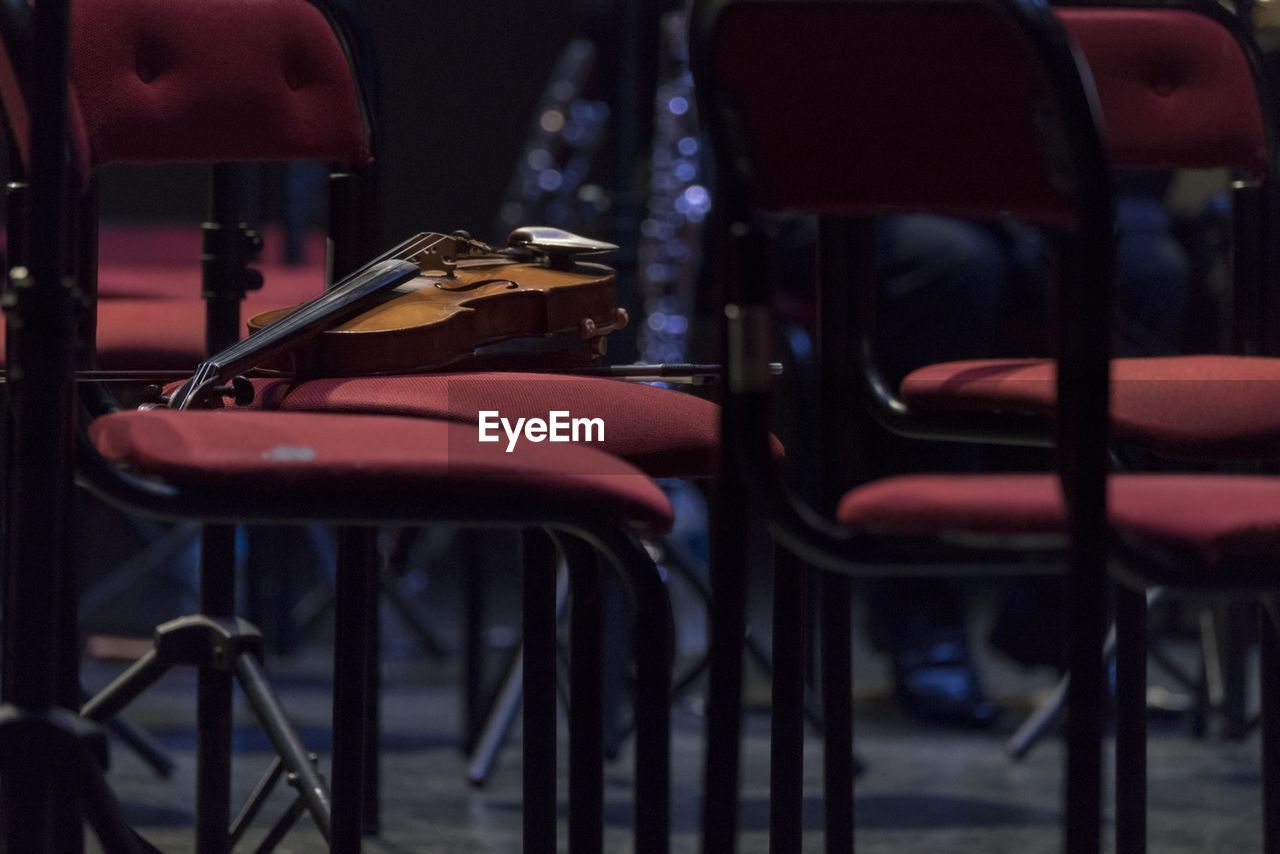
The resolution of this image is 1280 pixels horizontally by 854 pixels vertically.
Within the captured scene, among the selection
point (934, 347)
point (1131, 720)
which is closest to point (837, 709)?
point (1131, 720)

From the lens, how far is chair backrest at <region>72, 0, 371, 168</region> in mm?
1553

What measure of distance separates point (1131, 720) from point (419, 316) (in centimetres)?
68

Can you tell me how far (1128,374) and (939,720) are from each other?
1417 mm

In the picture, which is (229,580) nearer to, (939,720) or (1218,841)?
(1218,841)

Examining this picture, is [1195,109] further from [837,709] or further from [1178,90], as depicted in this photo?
[837,709]

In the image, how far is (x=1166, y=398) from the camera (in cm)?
149

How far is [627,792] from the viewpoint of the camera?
7.70 ft

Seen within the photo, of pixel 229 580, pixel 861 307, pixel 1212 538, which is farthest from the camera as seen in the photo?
pixel 229 580

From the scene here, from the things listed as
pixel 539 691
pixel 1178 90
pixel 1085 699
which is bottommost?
pixel 539 691

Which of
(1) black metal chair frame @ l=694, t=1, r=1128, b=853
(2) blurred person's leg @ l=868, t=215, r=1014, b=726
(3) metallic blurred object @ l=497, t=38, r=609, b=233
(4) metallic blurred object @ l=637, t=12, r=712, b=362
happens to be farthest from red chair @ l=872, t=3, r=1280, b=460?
(3) metallic blurred object @ l=497, t=38, r=609, b=233

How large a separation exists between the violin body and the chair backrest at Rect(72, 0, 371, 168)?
24 cm

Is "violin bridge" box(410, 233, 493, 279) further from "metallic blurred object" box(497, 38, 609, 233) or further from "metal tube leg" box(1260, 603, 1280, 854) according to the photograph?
"metallic blurred object" box(497, 38, 609, 233)

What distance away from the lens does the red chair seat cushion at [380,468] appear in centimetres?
102

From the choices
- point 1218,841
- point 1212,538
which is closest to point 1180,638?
point 1218,841
